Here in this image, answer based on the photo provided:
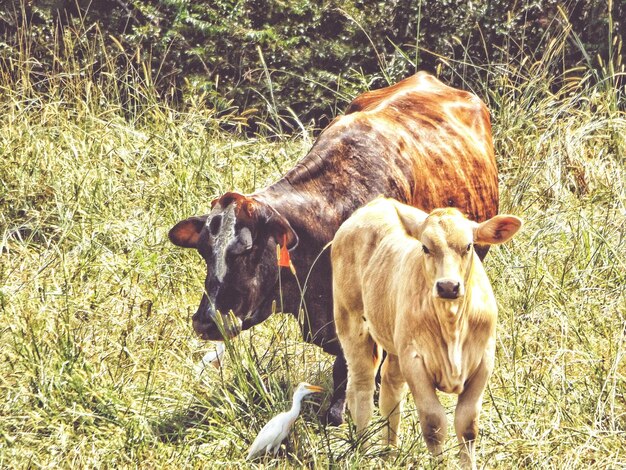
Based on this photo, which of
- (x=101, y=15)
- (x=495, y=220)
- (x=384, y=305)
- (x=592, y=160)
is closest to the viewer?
(x=495, y=220)

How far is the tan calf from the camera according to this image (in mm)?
4734

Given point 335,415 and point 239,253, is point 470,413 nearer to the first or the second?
point 335,415

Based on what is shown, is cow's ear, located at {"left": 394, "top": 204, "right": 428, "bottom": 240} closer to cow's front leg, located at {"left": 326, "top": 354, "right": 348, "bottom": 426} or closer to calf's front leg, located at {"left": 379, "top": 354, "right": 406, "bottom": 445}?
calf's front leg, located at {"left": 379, "top": 354, "right": 406, "bottom": 445}

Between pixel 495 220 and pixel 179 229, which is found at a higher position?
pixel 495 220

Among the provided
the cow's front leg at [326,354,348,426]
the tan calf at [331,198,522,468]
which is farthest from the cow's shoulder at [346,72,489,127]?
the tan calf at [331,198,522,468]

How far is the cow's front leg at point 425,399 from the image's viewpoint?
4938 mm

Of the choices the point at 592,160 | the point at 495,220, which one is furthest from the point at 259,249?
the point at 592,160

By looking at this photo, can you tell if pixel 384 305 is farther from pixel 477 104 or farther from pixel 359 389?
pixel 477 104

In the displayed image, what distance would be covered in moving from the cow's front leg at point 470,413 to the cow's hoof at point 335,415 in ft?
4.82

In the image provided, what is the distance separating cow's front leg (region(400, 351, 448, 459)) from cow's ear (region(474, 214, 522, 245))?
0.52 meters

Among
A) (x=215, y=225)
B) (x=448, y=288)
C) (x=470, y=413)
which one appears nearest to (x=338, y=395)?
(x=215, y=225)

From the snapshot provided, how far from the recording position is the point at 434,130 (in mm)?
7438

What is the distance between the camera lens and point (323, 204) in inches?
265

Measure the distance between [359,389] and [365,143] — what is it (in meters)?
1.66
